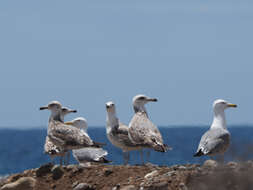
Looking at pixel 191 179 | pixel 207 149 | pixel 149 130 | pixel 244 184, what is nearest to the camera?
pixel 244 184

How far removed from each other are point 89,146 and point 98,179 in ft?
7.25

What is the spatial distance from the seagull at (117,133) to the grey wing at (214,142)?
1.56 meters

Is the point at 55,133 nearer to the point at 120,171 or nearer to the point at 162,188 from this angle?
the point at 120,171

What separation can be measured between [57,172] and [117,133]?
2895 mm

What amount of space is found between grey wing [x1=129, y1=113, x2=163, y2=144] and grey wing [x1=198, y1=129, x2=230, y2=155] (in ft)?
3.17

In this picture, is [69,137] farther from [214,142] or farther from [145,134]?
[214,142]

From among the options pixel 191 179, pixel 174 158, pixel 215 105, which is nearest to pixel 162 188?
pixel 191 179

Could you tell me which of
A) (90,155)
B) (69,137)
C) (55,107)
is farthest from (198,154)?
(55,107)

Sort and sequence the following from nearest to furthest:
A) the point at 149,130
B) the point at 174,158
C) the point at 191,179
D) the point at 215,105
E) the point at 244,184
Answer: the point at 244,184 → the point at 191,179 → the point at 149,130 → the point at 215,105 → the point at 174,158

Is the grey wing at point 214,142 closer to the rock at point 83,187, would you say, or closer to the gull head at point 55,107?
the rock at point 83,187

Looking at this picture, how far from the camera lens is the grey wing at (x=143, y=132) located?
15.0 meters

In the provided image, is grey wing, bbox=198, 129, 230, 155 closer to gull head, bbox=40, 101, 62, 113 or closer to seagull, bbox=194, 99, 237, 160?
seagull, bbox=194, 99, 237, 160

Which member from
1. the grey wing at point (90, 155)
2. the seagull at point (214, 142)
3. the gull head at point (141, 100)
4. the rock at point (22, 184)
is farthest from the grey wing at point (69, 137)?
the gull head at point (141, 100)

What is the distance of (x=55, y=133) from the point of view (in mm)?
14992
